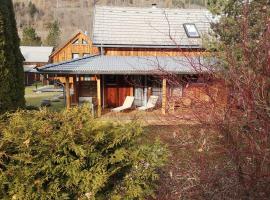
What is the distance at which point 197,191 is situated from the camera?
224 inches

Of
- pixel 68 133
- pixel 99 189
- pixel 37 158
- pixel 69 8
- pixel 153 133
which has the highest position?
pixel 69 8

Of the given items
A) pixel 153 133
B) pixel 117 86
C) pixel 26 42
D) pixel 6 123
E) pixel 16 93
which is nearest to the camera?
pixel 6 123

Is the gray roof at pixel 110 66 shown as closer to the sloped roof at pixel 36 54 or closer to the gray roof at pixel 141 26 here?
the gray roof at pixel 141 26

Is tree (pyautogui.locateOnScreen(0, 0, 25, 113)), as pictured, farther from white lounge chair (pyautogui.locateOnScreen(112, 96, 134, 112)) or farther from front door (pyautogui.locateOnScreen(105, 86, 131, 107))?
front door (pyautogui.locateOnScreen(105, 86, 131, 107))

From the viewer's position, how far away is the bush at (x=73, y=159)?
3469mm

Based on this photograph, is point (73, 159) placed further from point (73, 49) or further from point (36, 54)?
point (36, 54)

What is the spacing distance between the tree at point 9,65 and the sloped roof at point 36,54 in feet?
133

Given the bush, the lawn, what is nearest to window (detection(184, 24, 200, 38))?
the lawn

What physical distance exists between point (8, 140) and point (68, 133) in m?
0.70

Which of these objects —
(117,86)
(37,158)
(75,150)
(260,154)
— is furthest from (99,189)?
(117,86)

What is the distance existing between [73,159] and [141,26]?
57.6ft

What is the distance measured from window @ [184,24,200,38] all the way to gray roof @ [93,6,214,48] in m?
0.24

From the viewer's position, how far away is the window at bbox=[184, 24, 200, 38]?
63.6 feet

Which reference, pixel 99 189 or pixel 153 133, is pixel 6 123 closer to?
pixel 99 189
